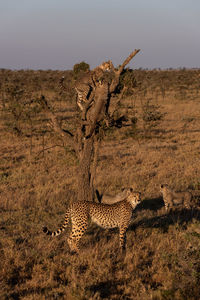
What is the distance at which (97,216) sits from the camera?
22.2 ft

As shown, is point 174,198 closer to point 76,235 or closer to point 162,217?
point 162,217

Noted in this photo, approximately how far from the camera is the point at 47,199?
33.6 feet

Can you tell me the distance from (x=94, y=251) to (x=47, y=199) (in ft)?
13.7

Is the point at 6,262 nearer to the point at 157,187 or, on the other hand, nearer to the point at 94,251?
the point at 94,251

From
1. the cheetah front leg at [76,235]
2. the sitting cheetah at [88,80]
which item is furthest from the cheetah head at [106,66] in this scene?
the cheetah front leg at [76,235]

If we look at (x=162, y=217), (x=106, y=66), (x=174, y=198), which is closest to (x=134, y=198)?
(x=162, y=217)

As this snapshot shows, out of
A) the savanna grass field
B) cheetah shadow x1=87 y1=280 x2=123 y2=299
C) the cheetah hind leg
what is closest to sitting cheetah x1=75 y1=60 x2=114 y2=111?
the savanna grass field

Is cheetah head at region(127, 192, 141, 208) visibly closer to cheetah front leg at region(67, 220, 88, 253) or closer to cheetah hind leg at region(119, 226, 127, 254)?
cheetah hind leg at region(119, 226, 127, 254)

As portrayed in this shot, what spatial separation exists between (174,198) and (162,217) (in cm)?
93

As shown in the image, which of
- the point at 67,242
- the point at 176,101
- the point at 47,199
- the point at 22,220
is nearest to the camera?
the point at 67,242

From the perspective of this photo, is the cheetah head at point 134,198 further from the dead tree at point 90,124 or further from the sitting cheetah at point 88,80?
the sitting cheetah at point 88,80

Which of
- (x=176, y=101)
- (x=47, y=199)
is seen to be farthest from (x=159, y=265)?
(x=176, y=101)

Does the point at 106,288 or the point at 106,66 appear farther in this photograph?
the point at 106,66

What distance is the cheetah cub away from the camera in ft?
31.8
